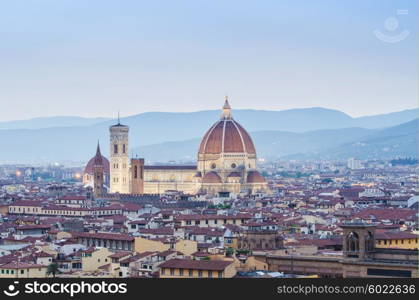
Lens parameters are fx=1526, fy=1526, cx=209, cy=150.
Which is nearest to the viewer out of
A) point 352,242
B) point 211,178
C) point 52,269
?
point 352,242

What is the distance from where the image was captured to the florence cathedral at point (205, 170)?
145 metres

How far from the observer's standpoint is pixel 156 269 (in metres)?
52.8

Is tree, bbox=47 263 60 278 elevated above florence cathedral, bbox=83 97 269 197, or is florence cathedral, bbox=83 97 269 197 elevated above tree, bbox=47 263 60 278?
florence cathedral, bbox=83 97 269 197

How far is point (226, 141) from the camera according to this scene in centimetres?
15150

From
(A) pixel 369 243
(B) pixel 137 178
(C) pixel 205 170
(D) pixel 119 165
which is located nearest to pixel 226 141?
(C) pixel 205 170

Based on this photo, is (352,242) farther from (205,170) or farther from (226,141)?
(226,141)

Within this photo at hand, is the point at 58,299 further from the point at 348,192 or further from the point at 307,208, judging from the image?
the point at 348,192

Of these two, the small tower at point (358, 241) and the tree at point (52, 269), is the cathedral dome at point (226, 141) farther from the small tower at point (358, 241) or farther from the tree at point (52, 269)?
the small tower at point (358, 241)

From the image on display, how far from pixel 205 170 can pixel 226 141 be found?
3583mm

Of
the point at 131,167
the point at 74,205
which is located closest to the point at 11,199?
the point at 74,205

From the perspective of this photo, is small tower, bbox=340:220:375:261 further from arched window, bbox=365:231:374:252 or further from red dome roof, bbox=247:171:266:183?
red dome roof, bbox=247:171:266:183

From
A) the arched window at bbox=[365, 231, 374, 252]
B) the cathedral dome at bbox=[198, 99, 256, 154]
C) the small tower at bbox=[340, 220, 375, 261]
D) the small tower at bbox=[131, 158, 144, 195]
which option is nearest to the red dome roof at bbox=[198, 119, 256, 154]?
the cathedral dome at bbox=[198, 99, 256, 154]

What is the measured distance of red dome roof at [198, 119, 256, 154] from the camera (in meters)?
151

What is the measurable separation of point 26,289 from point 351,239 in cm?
1744
